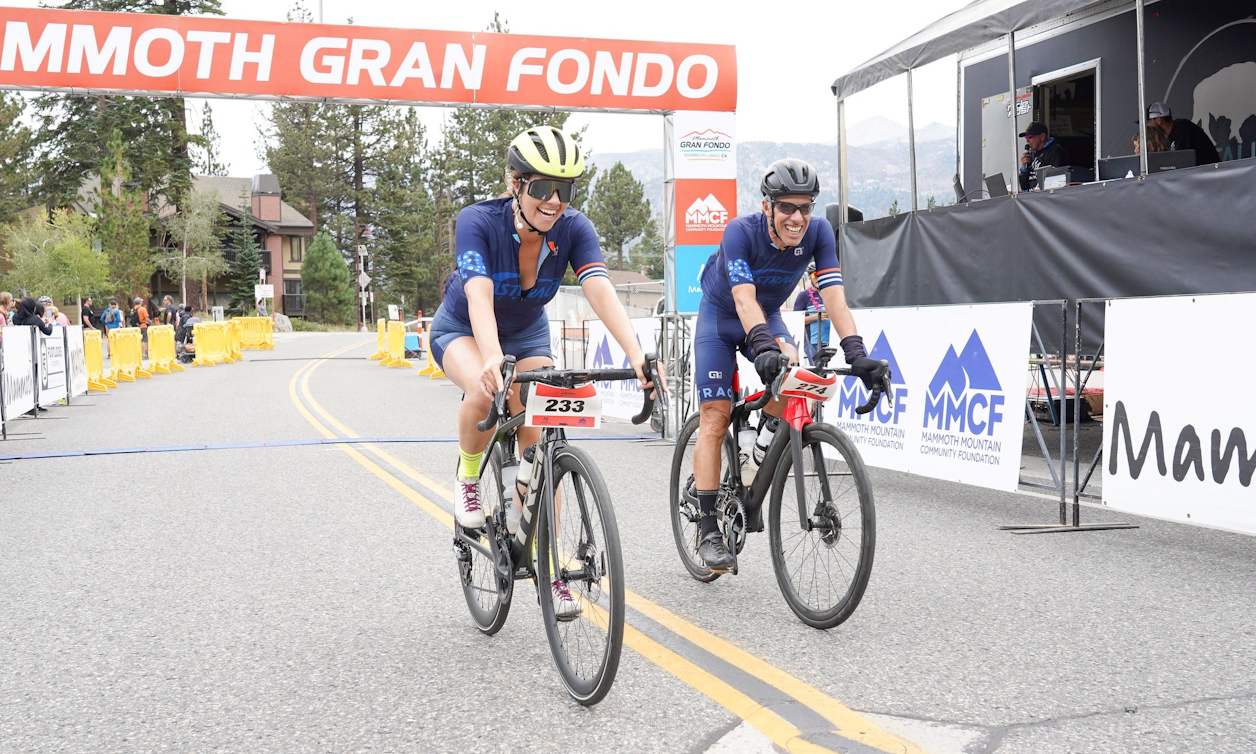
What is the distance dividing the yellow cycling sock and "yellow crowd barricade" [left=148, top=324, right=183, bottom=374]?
81.6 feet

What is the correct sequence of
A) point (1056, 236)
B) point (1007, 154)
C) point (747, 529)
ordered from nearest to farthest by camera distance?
point (747, 529) → point (1056, 236) → point (1007, 154)

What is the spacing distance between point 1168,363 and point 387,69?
38.2ft

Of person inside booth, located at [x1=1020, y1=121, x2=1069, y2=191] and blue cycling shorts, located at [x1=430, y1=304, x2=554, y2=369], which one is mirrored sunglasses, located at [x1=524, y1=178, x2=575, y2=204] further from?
person inside booth, located at [x1=1020, y1=121, x2=1069, y2=191]

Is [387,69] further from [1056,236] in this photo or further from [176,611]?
[176,611]

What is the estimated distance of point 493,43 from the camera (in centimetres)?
1520

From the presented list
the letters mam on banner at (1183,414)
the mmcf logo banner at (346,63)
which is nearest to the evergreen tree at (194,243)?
the mmcf logo banner at (346,63)

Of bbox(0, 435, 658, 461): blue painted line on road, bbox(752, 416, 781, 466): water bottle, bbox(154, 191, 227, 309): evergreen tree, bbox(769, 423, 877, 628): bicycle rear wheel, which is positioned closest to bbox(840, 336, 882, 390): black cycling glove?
bbox(769, 423, 877, 628): bicycle rear wheel

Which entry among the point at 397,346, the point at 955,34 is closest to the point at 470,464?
the point at 955,34

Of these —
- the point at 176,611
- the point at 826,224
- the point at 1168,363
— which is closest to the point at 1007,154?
the point at 1168,363

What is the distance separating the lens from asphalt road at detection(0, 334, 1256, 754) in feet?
10.9

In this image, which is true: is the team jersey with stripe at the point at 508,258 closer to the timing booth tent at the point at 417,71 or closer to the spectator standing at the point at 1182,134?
→ the spectator standing at the point at 1182,134

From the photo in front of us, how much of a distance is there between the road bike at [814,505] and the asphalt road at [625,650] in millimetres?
184

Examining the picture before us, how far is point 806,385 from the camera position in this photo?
4332 mm

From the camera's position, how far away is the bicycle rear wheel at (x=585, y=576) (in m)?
3.28
